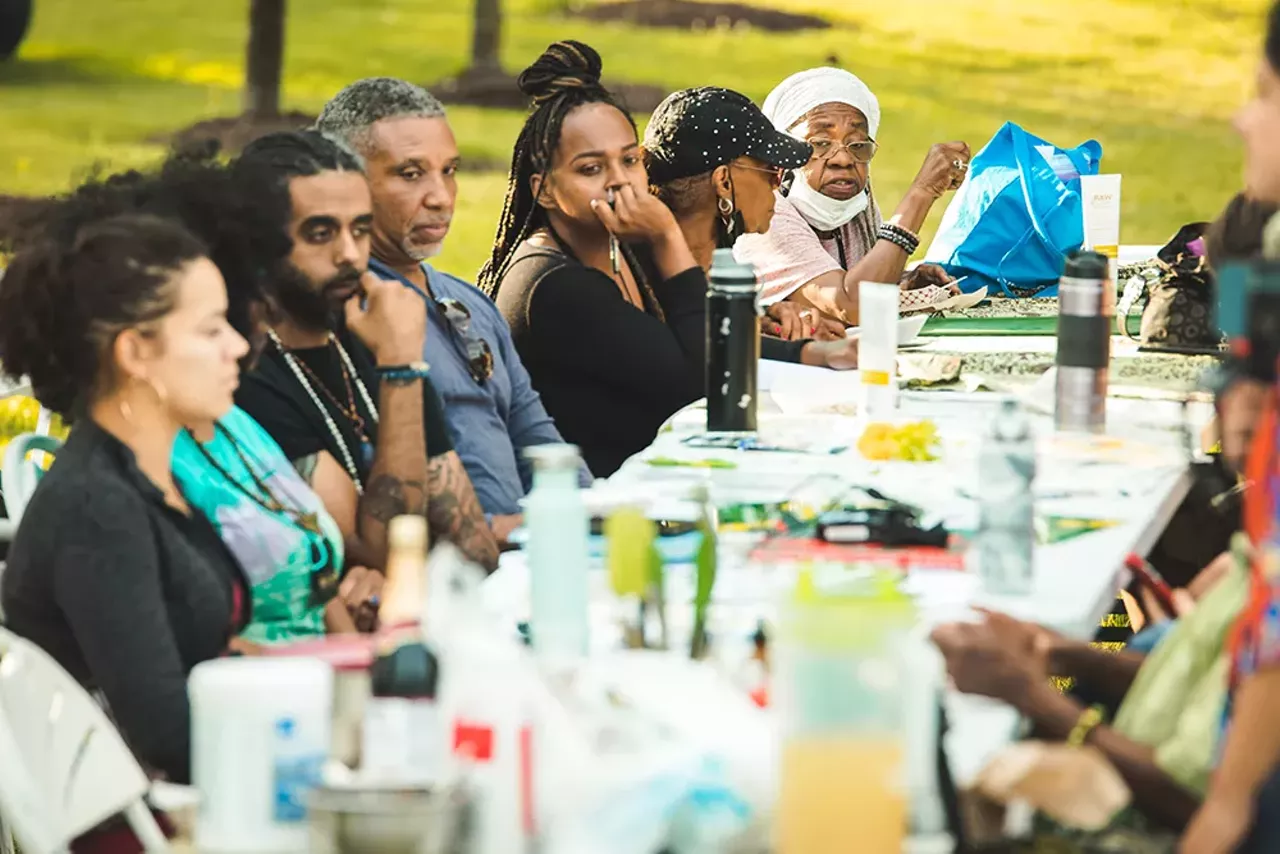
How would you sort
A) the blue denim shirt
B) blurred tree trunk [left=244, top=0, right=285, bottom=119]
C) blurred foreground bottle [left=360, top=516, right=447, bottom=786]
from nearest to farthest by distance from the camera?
blurred foreground bottle [left=360, top=516, right=447, bottom=786] < the blue denim shirt < blurred tree trunk [left=244, top=0, right=285, bottom=119]

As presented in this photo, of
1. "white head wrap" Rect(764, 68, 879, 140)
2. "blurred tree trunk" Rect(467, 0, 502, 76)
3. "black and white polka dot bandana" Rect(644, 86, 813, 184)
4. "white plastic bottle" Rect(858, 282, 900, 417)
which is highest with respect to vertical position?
"blurred tree trunk" Rect(467, 0, 502, 76)

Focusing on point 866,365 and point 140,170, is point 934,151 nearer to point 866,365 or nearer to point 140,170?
point 866,365

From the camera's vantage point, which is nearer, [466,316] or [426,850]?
[426,850]

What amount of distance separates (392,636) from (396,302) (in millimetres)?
1545

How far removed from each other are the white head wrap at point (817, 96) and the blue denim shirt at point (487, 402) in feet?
5.04

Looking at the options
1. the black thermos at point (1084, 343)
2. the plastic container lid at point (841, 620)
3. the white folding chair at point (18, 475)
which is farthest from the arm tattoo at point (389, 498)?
the plastic container lid at point (841, 620)

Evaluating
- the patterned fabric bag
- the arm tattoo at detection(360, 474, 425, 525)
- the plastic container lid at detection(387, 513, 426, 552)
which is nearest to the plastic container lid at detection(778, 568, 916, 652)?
the plastic container lid at detection(387, 513, 426, 552)

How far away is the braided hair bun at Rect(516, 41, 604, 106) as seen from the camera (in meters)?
4.11

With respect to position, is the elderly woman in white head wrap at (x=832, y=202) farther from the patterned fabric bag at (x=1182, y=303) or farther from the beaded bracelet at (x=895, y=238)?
the patterned fabric bag at (x=1182, y=303)

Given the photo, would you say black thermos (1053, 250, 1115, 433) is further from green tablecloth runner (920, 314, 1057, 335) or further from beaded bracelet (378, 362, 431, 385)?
beaded bracelet (378, 362, 431, 385)

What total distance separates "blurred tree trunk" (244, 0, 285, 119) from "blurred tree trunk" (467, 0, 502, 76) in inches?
68.9

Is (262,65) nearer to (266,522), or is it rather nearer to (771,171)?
(771,171)

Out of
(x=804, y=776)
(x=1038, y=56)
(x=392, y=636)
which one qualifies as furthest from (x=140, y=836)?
(x=1038, y=56)

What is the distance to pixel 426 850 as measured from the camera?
5.58 feet
